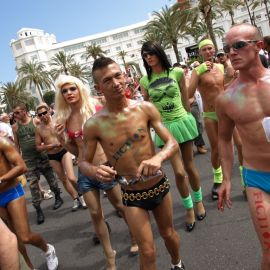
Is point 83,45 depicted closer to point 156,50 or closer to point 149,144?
point 156,50

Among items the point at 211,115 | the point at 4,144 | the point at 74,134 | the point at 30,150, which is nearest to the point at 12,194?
the point at 4,144

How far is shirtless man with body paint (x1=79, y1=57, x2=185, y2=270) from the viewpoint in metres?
2.73

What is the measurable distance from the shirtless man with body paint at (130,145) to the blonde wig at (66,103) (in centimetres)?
117

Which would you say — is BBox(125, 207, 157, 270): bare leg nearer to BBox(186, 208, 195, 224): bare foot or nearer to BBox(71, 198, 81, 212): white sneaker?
BBox(186, 208, 195, 224): bare foot

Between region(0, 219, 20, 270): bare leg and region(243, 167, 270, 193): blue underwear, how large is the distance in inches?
64.0

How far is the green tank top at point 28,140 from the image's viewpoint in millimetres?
6727

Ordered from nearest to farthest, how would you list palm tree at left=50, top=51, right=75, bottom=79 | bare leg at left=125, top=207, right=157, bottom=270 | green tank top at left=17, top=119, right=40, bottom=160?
bare leg at left=125, top=207, right=157, bottom=270 < green tank top at left=17, top=119, right=40, bottom=160 < palm tree at left=50, top=51, right=75, bottom=79

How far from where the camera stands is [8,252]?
93.6 inches

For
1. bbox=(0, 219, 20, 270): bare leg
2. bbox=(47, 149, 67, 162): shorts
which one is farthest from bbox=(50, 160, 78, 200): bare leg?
bbox=(0, 219, 20, 270): bare leg

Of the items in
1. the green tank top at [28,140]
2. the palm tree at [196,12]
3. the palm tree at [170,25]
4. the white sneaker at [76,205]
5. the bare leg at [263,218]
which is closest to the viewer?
the bare leg at [263,218]

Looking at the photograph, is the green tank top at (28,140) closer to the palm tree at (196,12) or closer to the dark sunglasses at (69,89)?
the dark sunglasses at (69,89)

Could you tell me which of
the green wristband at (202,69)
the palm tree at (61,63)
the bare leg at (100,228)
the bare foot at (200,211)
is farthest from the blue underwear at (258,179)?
the palm tree at (61,63)

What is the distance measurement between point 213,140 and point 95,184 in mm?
1821

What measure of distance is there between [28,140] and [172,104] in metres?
3.47
